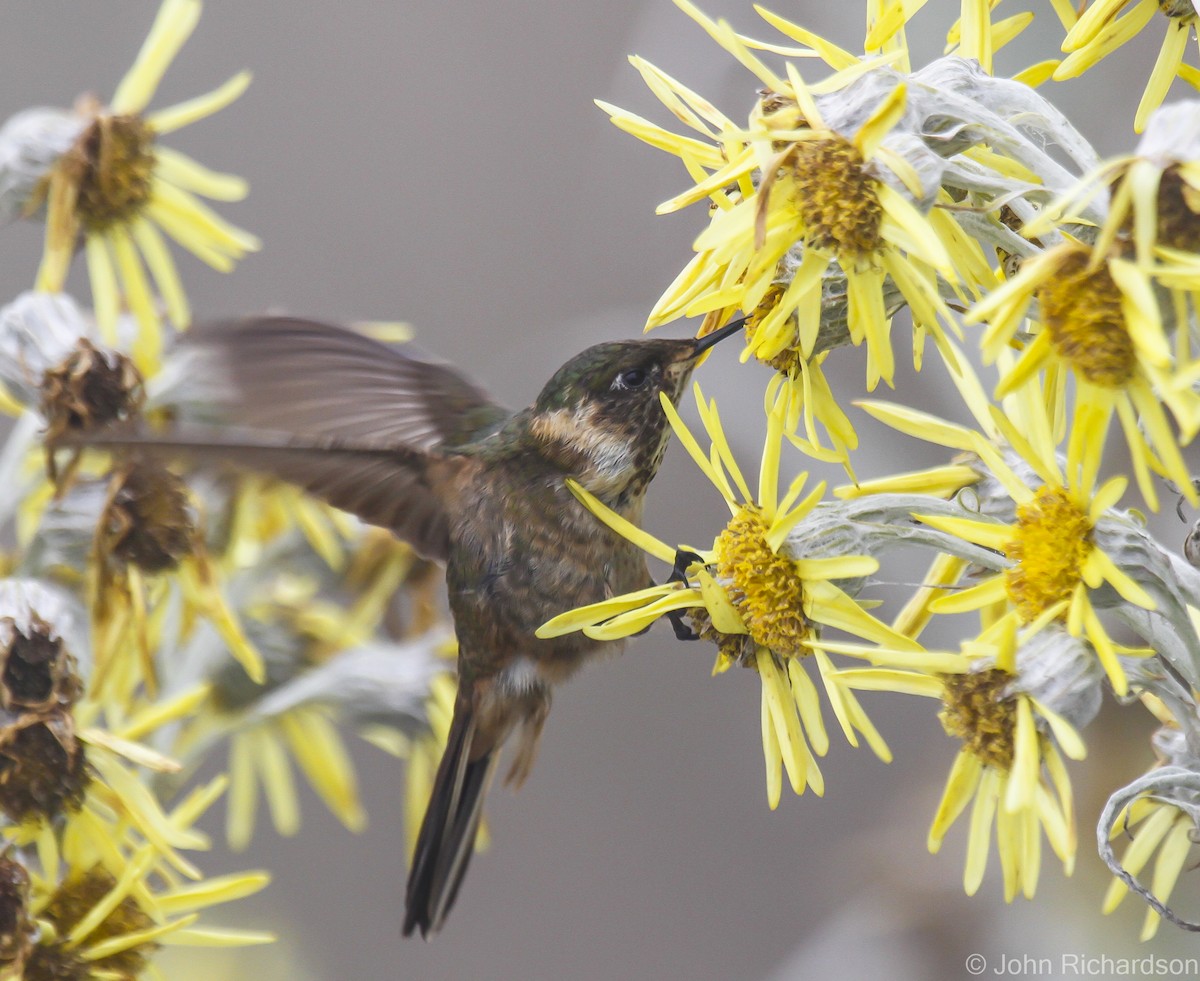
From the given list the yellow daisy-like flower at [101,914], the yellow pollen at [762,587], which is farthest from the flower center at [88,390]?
the yellow pollen at [762,587]

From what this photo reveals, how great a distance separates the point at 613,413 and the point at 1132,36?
1.98 feet

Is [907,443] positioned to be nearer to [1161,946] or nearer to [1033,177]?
[1161,946]

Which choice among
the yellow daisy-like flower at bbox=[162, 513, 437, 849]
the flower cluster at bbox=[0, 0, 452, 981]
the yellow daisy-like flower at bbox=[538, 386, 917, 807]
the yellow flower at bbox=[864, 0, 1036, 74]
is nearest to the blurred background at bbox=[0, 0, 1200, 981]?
the yellow daisy-like flower at bbox=[162, 513, 437, 849]

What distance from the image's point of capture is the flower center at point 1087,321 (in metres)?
0.79

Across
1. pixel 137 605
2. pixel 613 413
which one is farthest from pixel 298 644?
pixel 613 413

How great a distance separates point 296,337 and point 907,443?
129 centimetres

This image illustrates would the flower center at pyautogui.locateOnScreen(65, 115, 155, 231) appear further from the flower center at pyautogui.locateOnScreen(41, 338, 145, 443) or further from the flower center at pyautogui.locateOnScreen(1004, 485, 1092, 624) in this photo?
the flower center at pyautogui.locateOnScreen(1004, 485, 1092, 624)

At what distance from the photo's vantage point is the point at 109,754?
1.30m

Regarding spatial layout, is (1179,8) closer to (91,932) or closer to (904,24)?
(904,24)

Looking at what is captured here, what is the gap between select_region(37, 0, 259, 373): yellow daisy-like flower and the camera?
1.58 metres

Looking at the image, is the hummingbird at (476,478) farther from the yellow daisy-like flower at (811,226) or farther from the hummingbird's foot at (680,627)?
the yellow daisy-like flower at (811,226)

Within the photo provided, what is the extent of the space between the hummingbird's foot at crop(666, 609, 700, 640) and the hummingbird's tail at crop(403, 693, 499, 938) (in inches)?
14.1

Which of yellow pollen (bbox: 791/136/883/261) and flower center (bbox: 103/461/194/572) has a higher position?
yellow pollen (bbox: 791/136/883/261)

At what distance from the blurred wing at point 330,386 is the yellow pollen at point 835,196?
2.07 feet
